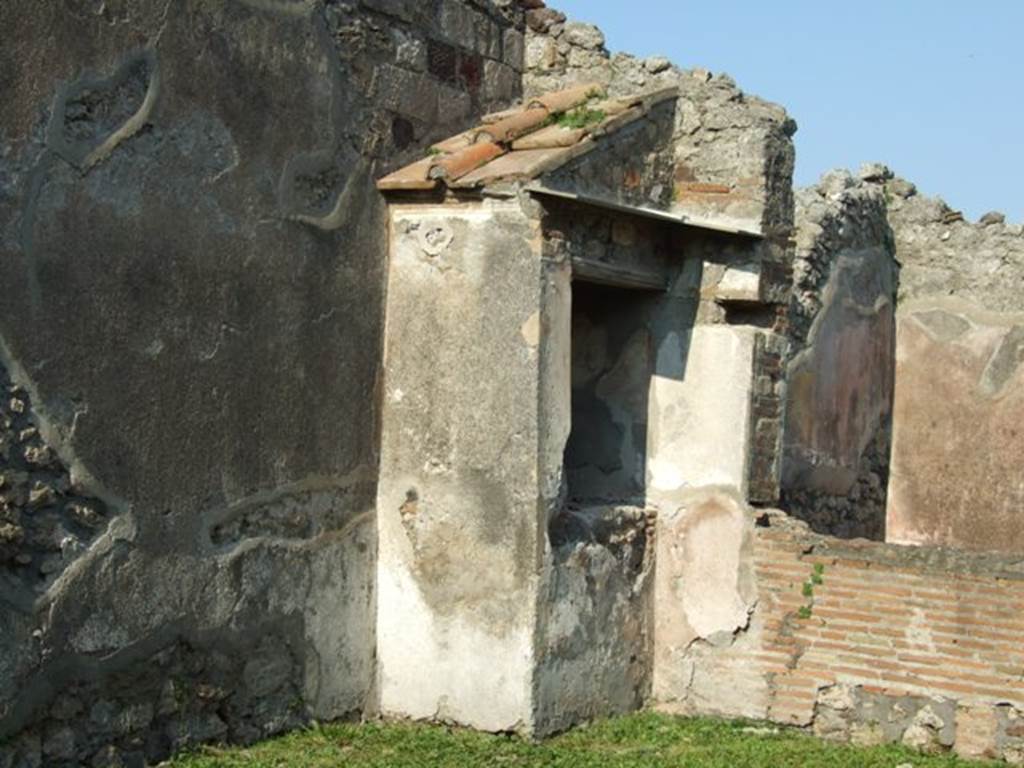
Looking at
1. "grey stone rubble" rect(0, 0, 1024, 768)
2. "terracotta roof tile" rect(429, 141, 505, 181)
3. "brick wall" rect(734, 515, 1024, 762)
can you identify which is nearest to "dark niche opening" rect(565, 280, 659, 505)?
"grey stone rubble" rect(0, 0, 1024, 768)

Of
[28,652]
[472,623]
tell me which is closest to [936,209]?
[472,623]

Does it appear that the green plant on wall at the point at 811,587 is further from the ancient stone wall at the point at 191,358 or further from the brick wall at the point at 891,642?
the ancient stone wall at the point at 191,358

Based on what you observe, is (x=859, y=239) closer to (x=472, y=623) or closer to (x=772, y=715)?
(x=772, y=715)

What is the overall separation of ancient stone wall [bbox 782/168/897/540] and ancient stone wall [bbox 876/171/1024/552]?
0.14 metres

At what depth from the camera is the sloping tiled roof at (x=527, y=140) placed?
5641 millimetres

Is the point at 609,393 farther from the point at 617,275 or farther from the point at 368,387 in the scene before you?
the point at 368,387

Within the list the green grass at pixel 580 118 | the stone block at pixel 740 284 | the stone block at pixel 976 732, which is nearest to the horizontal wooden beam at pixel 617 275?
the stone block at pixel 740 284

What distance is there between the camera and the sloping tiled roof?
5.64 metres

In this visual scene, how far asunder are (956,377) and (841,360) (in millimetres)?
1153

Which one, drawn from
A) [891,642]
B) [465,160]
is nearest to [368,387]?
[465,160]

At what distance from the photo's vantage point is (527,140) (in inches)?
231

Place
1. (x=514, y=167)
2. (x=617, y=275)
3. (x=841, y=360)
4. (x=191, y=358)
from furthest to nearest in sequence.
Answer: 1. (x=841, y=360)
2. (x=617, y=275)
3. (x=514, y=167)
4. (x=191, y=358)

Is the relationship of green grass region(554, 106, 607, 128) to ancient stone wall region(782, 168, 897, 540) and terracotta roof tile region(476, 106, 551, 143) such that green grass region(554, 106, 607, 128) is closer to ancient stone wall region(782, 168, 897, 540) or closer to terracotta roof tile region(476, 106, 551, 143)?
terracotta roof tile region(476, 106, 551, 143)

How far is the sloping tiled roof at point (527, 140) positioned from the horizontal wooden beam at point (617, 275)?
1.38 feet
